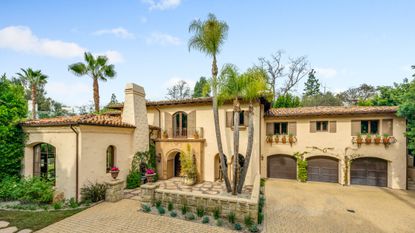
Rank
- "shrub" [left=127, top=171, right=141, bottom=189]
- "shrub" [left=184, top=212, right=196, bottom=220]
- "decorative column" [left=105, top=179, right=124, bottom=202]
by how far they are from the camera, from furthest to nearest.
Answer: "shrub" [left=127, top=171, right=141, bottom=189] < "decorative column" [left=105, top=179, right=124, bottom=202] < "shrub" [left=184, top=212, right=196, bottom=220]

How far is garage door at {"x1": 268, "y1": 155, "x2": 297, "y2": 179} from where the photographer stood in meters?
16.3

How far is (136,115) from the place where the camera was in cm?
1428

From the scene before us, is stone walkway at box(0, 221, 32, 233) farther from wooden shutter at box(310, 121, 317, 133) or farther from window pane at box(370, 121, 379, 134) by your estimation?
window pane at box(370, 121, 379, 134)

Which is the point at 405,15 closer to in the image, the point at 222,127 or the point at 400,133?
the point at 400,133

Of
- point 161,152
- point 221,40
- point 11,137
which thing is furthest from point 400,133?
point 11,137

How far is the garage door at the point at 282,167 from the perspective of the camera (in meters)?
16.3

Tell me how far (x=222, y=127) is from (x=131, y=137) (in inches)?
262

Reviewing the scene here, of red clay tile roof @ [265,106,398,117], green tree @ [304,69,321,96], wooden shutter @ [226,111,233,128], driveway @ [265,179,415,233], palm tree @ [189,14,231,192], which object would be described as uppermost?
green tree @ [304,69,321,96]

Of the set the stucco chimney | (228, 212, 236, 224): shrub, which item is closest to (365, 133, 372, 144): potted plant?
(228, 212, 236, 224): shrub

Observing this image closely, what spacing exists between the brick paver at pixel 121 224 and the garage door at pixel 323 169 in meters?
11.3

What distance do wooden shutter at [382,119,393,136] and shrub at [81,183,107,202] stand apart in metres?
18.6

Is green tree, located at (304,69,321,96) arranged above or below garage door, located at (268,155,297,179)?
above

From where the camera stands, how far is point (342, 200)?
1135 cm

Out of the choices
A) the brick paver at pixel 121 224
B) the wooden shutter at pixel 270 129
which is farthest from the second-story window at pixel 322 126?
the brick paver at pixel 121 224
